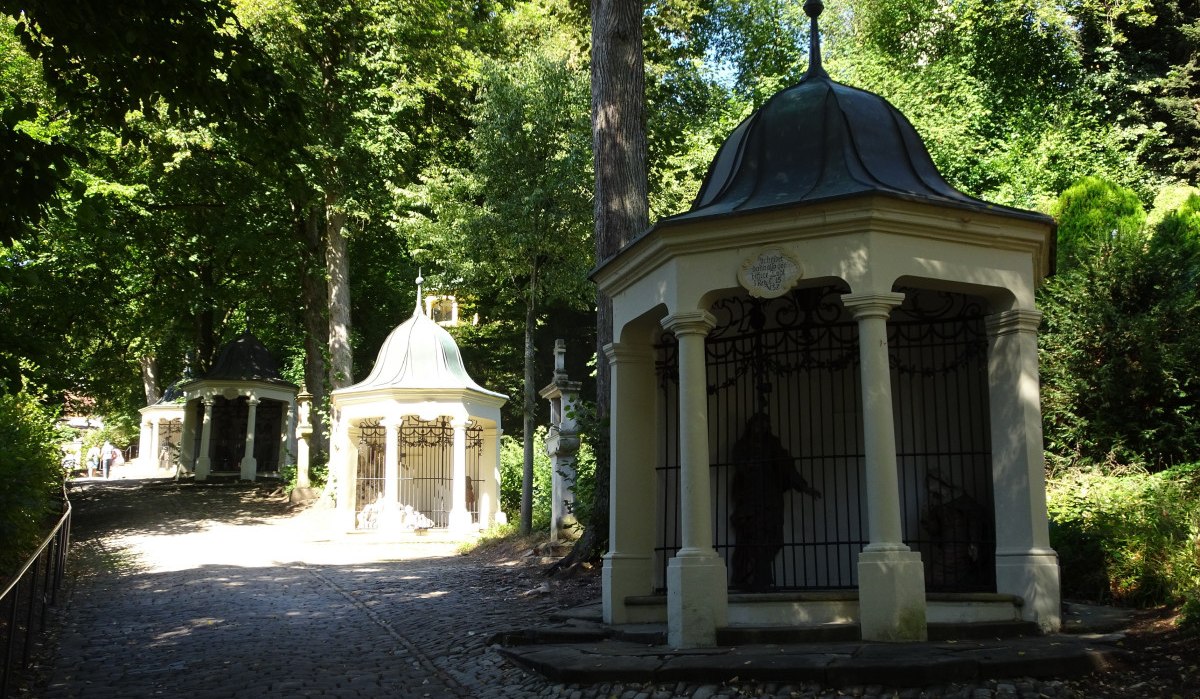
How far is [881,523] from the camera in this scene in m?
7.29

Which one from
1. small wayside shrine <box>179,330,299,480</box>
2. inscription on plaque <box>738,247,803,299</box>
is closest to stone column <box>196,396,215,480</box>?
small wayside shrine <box>179,330,299,480</box>

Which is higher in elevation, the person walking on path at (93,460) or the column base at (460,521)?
the person walking on path at (93,460)

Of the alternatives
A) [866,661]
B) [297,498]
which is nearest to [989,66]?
[297,498]

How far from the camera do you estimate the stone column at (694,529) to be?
7.48 m

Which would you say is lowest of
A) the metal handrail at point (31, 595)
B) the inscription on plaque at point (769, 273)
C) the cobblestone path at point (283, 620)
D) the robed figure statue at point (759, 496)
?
the cobblestone path at point (283, 620)

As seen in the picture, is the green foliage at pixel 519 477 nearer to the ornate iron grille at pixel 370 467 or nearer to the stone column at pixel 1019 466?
the ornate iron grille at pixel 370 467

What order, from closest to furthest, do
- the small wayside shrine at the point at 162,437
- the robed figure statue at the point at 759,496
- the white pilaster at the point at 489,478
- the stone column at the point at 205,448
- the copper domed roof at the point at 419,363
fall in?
the robed figure statue at the point at 759,496, the copper domed roof at the point at 419,363, the white pilaster at the point at 489,478, the stone column at the point at 205,448, the small wayside shrine at the point at 162,437

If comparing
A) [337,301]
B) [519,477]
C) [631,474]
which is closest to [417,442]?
[519,477]

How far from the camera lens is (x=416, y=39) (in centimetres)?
2548

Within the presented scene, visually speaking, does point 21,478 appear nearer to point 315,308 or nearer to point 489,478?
point 489,478

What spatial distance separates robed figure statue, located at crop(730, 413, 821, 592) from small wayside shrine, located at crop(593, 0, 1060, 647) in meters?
0.02

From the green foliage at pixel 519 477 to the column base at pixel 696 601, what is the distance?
13.3m

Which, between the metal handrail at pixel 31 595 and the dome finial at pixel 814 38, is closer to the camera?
the metal handrail at pixel 31 595

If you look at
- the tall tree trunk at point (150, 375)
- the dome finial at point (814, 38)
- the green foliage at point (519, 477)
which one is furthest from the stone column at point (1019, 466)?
the tall tree trunk at point (150, 375)
